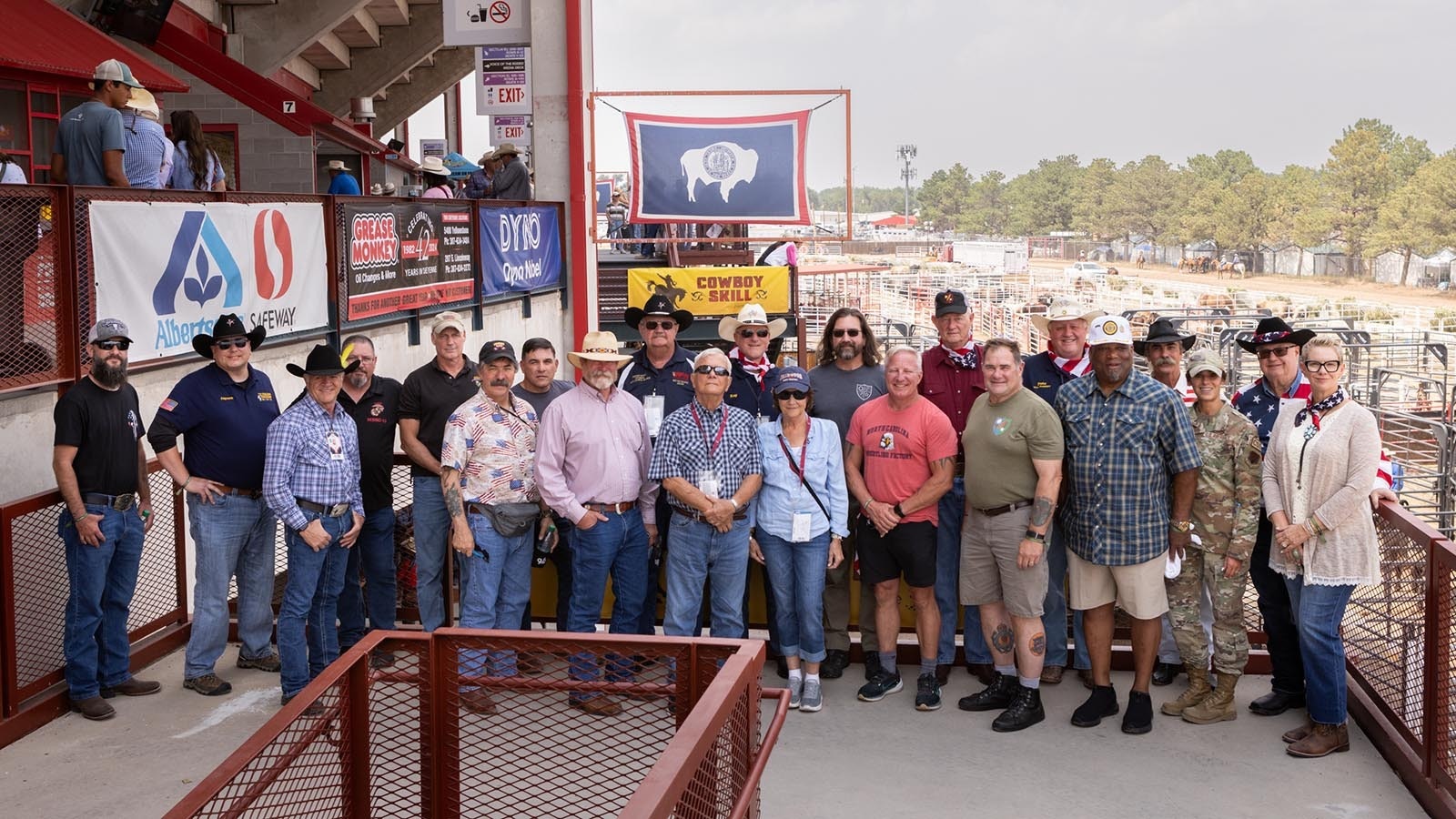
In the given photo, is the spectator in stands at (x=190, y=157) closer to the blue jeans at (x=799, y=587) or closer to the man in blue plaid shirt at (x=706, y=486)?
the man in blue plaid shirt at (x=706, y=486)

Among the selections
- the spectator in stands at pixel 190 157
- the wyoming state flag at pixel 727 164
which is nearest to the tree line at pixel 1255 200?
the wyoming state flag at pixel 727 164

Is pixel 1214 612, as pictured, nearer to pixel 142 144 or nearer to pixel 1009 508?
pixel 1009 508

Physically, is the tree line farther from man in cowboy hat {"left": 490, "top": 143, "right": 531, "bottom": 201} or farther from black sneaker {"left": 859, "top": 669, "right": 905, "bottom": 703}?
black sneaker {"left": 859, "top": 669, "right": 905, "bottom": 703}

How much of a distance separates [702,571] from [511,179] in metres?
12.2

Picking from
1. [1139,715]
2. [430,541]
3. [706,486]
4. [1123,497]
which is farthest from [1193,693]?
[430,541]

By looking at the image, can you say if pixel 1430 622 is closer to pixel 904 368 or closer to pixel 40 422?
pixel 904 368

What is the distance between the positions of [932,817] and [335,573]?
3.43 metres

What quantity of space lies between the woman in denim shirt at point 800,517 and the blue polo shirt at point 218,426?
8.69 ft

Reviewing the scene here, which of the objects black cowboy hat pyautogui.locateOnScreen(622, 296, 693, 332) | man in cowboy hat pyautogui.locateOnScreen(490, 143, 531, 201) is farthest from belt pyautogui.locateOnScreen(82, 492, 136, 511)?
man in cowboy hat pyautogui.locateOnScreen(490, 143, 531, 201)

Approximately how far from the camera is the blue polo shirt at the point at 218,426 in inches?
276

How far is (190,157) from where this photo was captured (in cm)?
1133

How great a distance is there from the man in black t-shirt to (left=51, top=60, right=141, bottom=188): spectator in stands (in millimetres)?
3461

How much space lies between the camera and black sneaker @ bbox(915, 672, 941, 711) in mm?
7219

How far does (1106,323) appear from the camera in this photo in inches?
265
